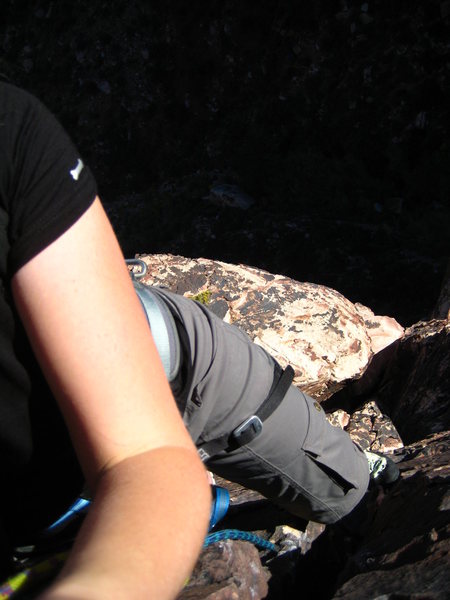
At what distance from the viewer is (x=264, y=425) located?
80.5 inches

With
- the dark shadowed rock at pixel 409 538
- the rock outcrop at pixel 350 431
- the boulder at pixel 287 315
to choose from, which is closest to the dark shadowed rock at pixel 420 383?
the rock outcrop at pixel 350 431

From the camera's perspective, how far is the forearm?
0.91m

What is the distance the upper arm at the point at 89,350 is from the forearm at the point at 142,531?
46 mm

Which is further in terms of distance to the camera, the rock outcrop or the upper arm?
the rock outcrop

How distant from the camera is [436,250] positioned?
10.8 meters

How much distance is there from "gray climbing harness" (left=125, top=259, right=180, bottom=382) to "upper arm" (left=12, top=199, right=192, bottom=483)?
1.99ft

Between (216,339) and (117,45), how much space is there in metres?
18.6

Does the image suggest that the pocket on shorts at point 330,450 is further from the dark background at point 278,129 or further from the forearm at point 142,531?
the dark background at point 278,129

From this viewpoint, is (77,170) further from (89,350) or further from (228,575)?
(228,575)

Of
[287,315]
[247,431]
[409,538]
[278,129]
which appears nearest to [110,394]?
[247,431]

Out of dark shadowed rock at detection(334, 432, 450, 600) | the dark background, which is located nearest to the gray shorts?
dark shadowed rock at detection(334, 432, 450, 600)

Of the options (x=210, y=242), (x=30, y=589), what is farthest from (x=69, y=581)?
(x=210, y=242)

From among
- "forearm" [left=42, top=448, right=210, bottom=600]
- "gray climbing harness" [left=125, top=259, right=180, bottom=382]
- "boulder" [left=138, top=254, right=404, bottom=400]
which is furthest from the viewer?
Answer: "boulder" [left=138, top=254, right=404, bottom=400]

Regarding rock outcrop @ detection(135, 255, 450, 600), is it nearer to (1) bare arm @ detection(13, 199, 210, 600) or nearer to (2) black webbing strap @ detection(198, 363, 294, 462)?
(2) black webbing strap @ detection(198, 363, 294, 462)
